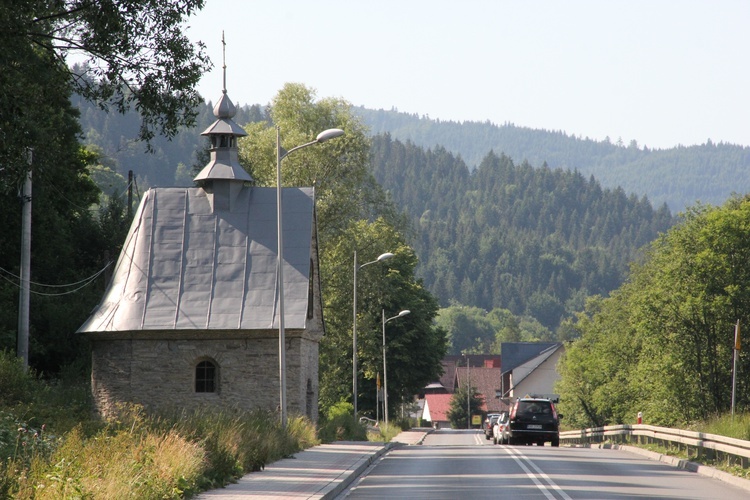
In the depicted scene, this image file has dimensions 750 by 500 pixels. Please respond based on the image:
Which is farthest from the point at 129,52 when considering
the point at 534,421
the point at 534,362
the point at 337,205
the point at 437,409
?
the point at 437,409

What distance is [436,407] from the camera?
145 m

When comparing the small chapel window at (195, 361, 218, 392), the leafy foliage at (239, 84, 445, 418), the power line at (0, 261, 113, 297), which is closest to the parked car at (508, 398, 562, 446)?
the small chapel window at (195, 361, 218, 392)

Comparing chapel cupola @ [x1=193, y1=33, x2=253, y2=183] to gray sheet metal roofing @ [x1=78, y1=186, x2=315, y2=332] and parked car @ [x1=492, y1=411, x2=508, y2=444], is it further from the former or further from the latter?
parked car @ [x1=492, y1=411, x2=508, y2=444]

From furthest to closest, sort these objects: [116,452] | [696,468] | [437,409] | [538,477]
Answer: [437,409], [696,468], [538,477], [116,452]

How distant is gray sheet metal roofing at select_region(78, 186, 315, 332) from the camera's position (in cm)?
3572

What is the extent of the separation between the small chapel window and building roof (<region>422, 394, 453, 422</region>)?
105 m

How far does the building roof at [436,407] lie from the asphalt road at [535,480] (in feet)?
375

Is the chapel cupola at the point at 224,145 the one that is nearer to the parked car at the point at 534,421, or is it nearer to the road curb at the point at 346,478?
the parked car at the point at 534,421

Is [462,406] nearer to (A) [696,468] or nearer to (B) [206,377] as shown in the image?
(B) [206,377]

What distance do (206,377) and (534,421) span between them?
39.2 feet

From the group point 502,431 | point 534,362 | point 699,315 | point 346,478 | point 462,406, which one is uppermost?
point 699,315

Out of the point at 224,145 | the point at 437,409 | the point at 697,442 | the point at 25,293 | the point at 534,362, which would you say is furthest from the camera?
the point at 437,409

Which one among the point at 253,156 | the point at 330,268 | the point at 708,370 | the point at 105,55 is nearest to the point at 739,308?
the point at 708,370

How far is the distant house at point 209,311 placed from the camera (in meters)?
35.4
